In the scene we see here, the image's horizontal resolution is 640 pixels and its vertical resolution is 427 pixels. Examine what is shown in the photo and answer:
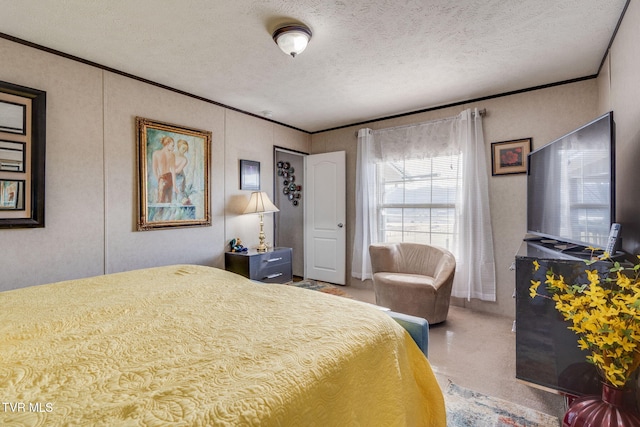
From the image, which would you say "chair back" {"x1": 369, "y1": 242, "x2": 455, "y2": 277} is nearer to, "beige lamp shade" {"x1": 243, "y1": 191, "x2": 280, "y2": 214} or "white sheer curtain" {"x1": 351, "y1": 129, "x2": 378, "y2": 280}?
"white sheer curtain" {"x1": 351, "y1": 129, "x2": 378, "y2": 280}

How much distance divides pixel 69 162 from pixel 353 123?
3.40 meters

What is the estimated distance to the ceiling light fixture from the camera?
2.07 meters

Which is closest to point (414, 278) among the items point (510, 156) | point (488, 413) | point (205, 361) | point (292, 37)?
point (488, 413)

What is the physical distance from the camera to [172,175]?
10.4ft

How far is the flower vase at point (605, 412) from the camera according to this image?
1302 millimetres

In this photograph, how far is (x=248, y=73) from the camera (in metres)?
2.84

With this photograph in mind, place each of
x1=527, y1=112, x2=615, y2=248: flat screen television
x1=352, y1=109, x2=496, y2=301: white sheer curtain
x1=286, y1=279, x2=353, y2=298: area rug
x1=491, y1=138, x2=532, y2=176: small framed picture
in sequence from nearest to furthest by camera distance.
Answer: x1=527, y1=112, x2=615, y2=248: flat screen television < x1=491, y1=138, x2=532, y2=176: small framed picture < x1=352, y1=109, x2=496, y2=301: white sheer curtain < x1=286, y1=279, x2=353, y2=298: area rug

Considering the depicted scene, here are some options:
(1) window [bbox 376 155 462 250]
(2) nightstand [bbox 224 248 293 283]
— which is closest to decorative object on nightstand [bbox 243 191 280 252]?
(2) nightstand [bbox 224 248 293 283]

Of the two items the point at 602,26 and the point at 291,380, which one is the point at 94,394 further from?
the point at 602,26

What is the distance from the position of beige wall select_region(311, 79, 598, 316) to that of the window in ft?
1.48

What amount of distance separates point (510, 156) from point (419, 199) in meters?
1.11

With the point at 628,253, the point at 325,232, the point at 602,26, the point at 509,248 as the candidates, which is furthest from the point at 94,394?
the point at 325,232

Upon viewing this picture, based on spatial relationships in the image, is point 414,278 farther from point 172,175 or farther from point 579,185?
point 172,175

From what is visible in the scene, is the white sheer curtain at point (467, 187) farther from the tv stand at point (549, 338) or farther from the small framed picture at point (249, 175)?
the small framed picture at point (249, 175)
